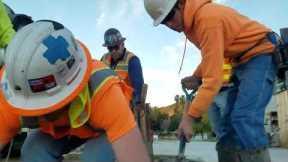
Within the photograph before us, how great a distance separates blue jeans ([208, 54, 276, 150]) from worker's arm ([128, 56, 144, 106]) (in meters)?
2.60

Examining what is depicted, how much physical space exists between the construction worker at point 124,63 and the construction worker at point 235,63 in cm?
266

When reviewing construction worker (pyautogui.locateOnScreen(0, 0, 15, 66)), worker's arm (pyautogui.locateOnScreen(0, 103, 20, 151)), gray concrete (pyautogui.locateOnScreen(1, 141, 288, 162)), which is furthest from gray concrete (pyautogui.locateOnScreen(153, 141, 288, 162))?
worker's arm (pyautogui.locateOnScreen(0, 103, 20, 151))

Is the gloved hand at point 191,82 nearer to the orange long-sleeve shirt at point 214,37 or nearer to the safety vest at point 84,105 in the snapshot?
the orange long-sleeve shirt at point 214,37

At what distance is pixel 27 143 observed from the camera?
2879 mm

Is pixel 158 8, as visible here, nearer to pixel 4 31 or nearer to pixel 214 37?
pixel 214 37

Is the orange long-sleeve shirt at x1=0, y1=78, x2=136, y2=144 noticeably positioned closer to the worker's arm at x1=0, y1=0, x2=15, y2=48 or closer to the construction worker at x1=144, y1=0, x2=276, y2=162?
the construction worker at x1=144, y1=0, x2=276, y2=162

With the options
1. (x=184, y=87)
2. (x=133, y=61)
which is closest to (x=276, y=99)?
(x=133, y=61)

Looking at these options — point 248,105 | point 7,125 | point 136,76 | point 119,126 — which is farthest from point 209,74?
point 136,76

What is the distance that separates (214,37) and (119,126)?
0.87 m

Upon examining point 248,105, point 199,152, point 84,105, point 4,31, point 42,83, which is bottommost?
point 199,152

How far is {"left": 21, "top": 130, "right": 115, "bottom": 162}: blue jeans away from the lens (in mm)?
2617

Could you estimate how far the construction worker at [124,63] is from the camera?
19.4 ft

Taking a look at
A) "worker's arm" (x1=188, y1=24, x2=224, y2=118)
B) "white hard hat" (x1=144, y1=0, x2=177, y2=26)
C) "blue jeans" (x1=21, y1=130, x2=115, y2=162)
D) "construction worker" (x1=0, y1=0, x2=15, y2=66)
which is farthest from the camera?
"construction worker" (x1=0, y1=0, x2=15, y2=66)

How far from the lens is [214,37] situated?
114 inches
